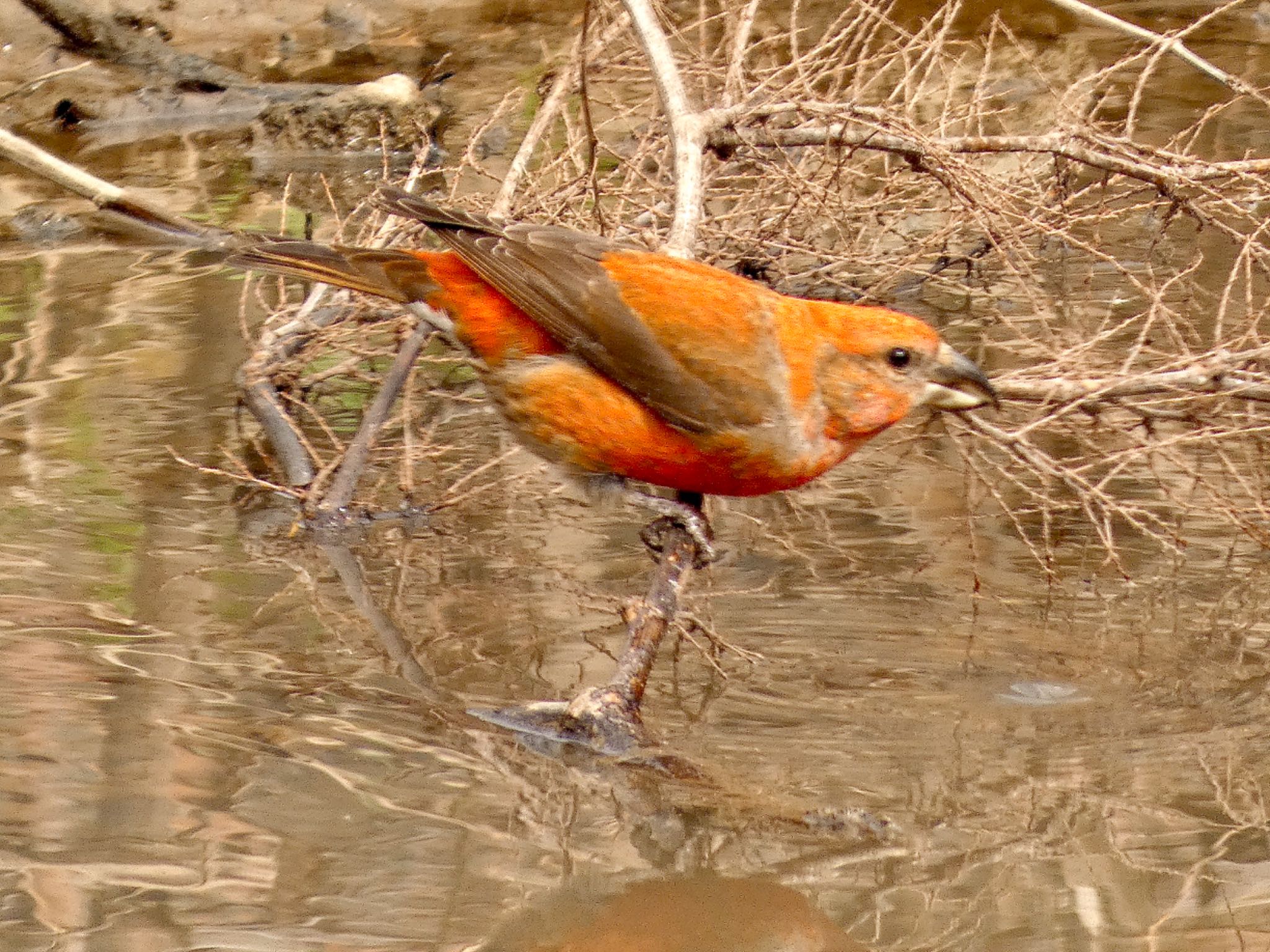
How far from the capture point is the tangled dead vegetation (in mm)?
4266

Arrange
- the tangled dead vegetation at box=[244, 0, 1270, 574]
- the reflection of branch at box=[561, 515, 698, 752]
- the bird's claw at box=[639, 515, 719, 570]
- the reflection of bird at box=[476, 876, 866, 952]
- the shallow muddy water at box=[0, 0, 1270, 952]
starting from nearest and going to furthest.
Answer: the reflection of bird at box=[476, 876, 866, 952]
the shallow muddy water at box=[0, 0, 1270, 952]
the reflection of branch at box=[561, 515, 698, 752]
the bird's claw at box=[639, 515, 719, 570]
the tangled dead vegetation at box=[244, 0, 1270, 574]

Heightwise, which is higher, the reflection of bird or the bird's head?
the bird's head

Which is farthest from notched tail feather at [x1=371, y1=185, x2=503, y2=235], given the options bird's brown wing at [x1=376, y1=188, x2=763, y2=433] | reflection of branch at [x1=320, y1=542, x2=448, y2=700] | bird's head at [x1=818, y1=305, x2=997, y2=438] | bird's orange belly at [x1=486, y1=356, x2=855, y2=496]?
reflection of branch at [x1=320, y1=542, x2=448, y2=700]

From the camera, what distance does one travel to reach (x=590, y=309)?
3.98 meters

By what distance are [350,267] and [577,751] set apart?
1.32 m

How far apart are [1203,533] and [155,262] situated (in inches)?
168

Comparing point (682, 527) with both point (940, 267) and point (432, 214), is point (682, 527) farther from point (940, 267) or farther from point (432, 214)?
point (940, 267)

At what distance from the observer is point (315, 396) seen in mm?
5594

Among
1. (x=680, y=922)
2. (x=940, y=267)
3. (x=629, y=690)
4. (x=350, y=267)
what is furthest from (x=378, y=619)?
(x=940, y=267)

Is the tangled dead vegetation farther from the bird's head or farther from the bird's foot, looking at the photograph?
the bird's foot

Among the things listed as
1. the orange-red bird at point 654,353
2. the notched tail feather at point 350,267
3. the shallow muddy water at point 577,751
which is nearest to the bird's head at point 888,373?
the orange-red bird at point 654,353

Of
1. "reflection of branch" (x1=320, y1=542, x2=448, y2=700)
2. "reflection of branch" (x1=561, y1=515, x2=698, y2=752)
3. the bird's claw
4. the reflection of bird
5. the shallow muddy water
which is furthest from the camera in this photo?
"reflection of branch" (x1=320, y1=542, x2=448, y2=700)

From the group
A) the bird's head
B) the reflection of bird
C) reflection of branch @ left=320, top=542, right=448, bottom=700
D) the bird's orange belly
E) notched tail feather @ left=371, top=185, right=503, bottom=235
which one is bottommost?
reflection of branch @ left=320, top=542, right=448, bottom=700

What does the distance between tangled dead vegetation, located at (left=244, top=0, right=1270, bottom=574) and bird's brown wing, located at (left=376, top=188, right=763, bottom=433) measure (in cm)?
32
